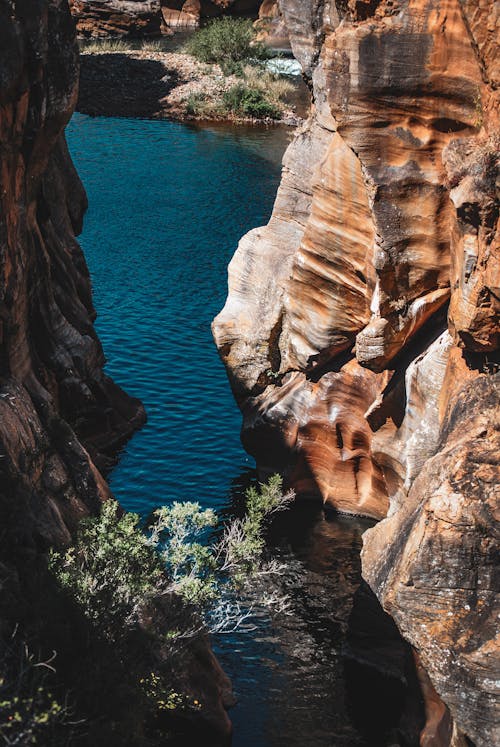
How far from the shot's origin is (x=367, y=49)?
2419 cm

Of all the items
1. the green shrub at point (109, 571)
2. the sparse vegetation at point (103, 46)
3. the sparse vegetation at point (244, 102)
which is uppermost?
the sparse vegetation at point (103, 46)

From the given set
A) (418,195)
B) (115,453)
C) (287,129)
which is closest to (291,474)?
(115,453)

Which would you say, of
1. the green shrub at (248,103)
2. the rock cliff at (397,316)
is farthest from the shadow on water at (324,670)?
the green shrub at (248,103)

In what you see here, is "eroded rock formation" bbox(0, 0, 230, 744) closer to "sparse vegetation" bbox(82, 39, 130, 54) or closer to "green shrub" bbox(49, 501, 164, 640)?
"green shrub" bbox(49, 501, 164, 640)

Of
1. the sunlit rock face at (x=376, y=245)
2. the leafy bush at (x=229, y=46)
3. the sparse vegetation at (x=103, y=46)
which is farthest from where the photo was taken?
the sparse vegetation at (x=103, y=46)

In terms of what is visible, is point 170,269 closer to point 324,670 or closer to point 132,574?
point 324,670

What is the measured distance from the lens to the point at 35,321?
1145 inches

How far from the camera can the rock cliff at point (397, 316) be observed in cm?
1753

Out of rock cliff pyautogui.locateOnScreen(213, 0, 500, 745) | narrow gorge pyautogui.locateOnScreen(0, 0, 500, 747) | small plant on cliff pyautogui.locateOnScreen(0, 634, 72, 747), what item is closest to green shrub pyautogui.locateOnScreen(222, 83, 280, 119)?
narrow gorge pyautogui.locateOnScreen(0, 0, 500, 747)

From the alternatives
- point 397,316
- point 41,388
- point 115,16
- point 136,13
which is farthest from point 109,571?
point 136,13

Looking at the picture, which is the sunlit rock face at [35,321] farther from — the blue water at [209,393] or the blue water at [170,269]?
the blue water at [209,393]

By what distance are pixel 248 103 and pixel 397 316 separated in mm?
50313

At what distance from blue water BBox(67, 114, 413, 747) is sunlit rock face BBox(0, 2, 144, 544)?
15.1 ft

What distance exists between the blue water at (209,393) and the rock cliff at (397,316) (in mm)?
2385
